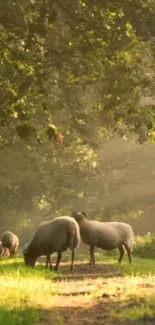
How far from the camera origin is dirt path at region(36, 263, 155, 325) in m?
7.65

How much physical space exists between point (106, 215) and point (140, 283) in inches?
2198

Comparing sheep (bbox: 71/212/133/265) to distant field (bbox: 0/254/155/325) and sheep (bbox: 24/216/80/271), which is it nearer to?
sheep (bbox: 24/216/80/271)

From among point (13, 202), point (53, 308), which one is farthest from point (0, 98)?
point (13, 202)

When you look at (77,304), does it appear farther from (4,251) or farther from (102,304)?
(4,251)

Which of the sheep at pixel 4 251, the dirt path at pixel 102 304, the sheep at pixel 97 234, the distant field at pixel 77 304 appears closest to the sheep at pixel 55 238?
the sheep at pixel 97 234

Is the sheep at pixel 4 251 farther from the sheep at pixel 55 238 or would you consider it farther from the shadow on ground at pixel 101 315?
the shadow on ground at pixel 101 315

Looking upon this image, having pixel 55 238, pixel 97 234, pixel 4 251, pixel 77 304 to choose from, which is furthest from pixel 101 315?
pixel 4 251

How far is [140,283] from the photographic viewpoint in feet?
38.7

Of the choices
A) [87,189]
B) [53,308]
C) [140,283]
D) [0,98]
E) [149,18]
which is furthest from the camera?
[87,189]

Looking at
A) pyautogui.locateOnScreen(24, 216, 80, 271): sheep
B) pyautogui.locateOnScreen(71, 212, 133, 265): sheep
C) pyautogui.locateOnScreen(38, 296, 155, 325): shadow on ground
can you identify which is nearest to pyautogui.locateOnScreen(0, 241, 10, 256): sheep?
pyautogui.locateOnScreen(71, 212, 133, 265): sheep

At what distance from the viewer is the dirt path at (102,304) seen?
7.65m

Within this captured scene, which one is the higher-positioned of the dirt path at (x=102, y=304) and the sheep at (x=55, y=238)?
the sheep at (x=55, y=238)

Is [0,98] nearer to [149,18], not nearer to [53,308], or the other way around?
[149,18]

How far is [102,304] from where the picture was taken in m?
8.97
